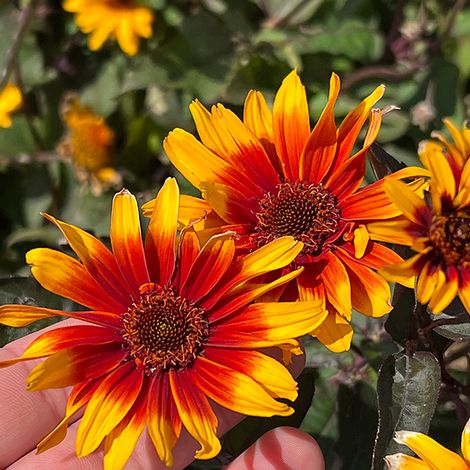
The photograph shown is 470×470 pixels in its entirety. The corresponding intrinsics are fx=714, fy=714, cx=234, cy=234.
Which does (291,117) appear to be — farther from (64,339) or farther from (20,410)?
(20,410)

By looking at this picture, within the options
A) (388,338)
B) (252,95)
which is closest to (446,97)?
(388,338)

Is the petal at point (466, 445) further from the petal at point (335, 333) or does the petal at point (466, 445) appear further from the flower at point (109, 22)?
the flower at point (109, 22)

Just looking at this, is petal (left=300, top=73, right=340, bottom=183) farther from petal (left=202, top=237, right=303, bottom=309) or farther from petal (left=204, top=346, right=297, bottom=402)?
petal (left=204, top=346, right=297, bottom=402)

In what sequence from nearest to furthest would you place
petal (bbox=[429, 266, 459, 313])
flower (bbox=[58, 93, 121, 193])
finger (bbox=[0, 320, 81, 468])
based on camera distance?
petal (bbox=[429, 266, 459, 313]) → finger (bbox=[0, 320, 81, 468]) → flower (bbox=[58, 93, 121, 193])

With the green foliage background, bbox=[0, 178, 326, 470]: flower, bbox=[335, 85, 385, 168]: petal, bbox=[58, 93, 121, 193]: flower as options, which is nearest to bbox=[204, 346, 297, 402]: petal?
bbox=[0, 178, 326, 470]: flower

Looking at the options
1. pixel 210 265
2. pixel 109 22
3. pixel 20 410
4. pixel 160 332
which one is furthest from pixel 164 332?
pixel 109 22

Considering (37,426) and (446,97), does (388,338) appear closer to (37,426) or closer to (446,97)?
(37,426)

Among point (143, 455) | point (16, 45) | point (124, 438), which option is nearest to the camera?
point (124, 438)
